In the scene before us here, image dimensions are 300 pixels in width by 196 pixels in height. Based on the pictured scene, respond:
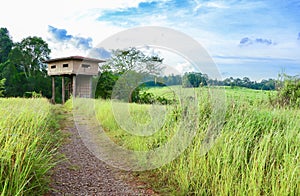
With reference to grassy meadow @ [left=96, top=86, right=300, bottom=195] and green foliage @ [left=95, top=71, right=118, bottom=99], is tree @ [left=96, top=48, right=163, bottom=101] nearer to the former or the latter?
green foliage @ [left=95, top=71, right=118, bottom=99]

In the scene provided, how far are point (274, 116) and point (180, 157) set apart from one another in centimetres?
233

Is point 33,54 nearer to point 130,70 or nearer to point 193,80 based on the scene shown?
point 130,70

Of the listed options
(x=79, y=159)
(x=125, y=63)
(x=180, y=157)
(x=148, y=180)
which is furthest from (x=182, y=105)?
(x=125, y=63)

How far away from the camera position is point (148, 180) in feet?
13.6

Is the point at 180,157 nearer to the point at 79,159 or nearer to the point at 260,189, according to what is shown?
the point at 260,189

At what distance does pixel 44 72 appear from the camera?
3123 centimetres

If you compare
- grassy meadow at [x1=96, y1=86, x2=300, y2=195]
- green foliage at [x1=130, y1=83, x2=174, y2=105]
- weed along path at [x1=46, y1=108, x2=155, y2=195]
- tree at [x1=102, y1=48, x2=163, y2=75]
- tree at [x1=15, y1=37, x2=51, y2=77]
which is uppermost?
tree at [x1=15, y1=37, x2=51, y2=77]

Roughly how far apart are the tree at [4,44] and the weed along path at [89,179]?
31.7 metres

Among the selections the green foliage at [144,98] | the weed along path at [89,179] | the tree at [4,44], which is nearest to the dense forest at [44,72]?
the tree at [4,44]

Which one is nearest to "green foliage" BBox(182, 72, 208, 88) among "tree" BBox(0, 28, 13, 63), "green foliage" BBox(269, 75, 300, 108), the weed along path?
the weed along path

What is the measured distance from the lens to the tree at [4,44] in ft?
105

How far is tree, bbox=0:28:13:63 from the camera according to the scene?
1262 inches

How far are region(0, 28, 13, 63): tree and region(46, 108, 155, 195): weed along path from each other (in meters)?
31.7

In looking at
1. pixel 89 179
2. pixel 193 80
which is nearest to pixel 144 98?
pixel 193 80
